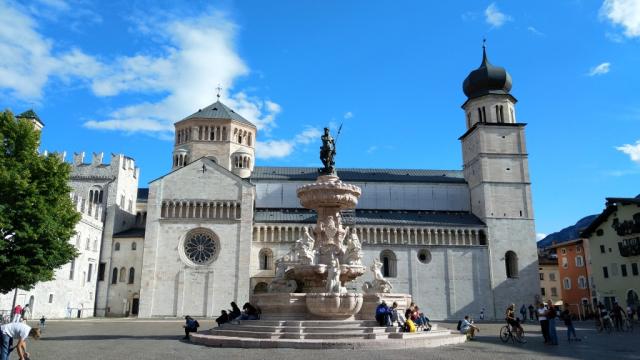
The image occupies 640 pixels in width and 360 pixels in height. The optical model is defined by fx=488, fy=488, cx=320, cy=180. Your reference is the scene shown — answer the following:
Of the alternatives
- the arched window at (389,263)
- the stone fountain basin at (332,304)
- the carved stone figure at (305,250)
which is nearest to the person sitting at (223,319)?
the carved stone figure at (305,250)

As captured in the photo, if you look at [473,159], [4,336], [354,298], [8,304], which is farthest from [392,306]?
[473,159]

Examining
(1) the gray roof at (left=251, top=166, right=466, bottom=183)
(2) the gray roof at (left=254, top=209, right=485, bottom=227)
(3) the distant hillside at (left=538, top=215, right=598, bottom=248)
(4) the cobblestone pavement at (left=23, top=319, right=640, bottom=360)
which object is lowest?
(4) the cobblestone pavement at (left=23, top=319, right=640, bottom=360)

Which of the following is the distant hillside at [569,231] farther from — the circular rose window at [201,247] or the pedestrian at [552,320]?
the pedestrian at [552,320]

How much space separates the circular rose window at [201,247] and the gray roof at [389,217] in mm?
5047

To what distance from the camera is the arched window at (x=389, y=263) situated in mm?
49022

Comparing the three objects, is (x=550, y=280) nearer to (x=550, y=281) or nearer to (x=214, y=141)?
(x=550, y=281)

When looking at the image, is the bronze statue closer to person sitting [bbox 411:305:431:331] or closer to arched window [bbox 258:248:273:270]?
person sitting [bbox 411:305:431:331]

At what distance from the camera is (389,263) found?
163ft

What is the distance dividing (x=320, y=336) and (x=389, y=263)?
35.1 m

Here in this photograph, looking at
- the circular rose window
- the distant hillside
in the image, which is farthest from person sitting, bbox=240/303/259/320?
the distant hillside

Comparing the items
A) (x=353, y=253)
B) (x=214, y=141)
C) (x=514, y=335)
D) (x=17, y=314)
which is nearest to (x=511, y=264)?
A: (x=514, y=335)

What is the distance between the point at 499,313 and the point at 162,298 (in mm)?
32185

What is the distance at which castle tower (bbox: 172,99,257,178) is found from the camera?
180 ft

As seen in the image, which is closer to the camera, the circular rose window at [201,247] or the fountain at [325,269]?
the fountain at [325,269]
